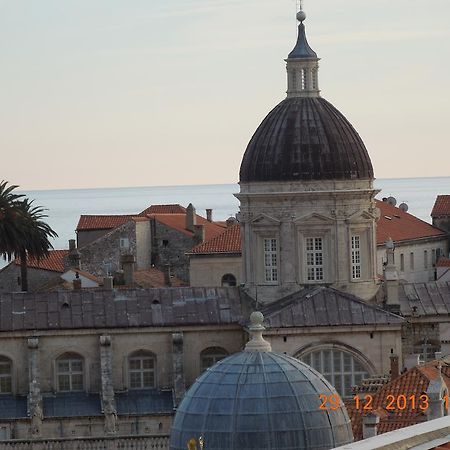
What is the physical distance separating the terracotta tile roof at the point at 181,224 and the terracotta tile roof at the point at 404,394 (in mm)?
58915

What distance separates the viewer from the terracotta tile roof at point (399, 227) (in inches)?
5059

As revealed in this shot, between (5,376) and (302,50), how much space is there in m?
15.0

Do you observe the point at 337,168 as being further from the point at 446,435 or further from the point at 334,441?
the point at 446,435

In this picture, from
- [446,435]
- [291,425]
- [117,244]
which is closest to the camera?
[446,435]

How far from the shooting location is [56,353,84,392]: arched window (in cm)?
7850

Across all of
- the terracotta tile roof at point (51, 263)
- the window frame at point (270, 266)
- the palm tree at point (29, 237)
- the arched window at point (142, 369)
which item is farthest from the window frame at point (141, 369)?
the terracotta tile roof at point (51, 263)

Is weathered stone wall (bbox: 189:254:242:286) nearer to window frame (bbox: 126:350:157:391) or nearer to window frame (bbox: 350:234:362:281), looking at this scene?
window frame (bbox: 350:234:362:281)

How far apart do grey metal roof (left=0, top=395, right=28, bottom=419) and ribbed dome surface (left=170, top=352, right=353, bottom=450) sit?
27896mm

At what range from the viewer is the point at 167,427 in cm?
7588

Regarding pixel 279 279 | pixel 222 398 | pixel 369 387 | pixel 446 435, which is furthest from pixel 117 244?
pixel 446 435

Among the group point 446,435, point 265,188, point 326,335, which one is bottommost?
point 446,435

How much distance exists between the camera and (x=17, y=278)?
120m

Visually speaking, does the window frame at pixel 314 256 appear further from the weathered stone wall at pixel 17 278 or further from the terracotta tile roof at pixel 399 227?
the terracotta tile roof at pixel 399 227

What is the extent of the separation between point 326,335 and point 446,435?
129 feet
